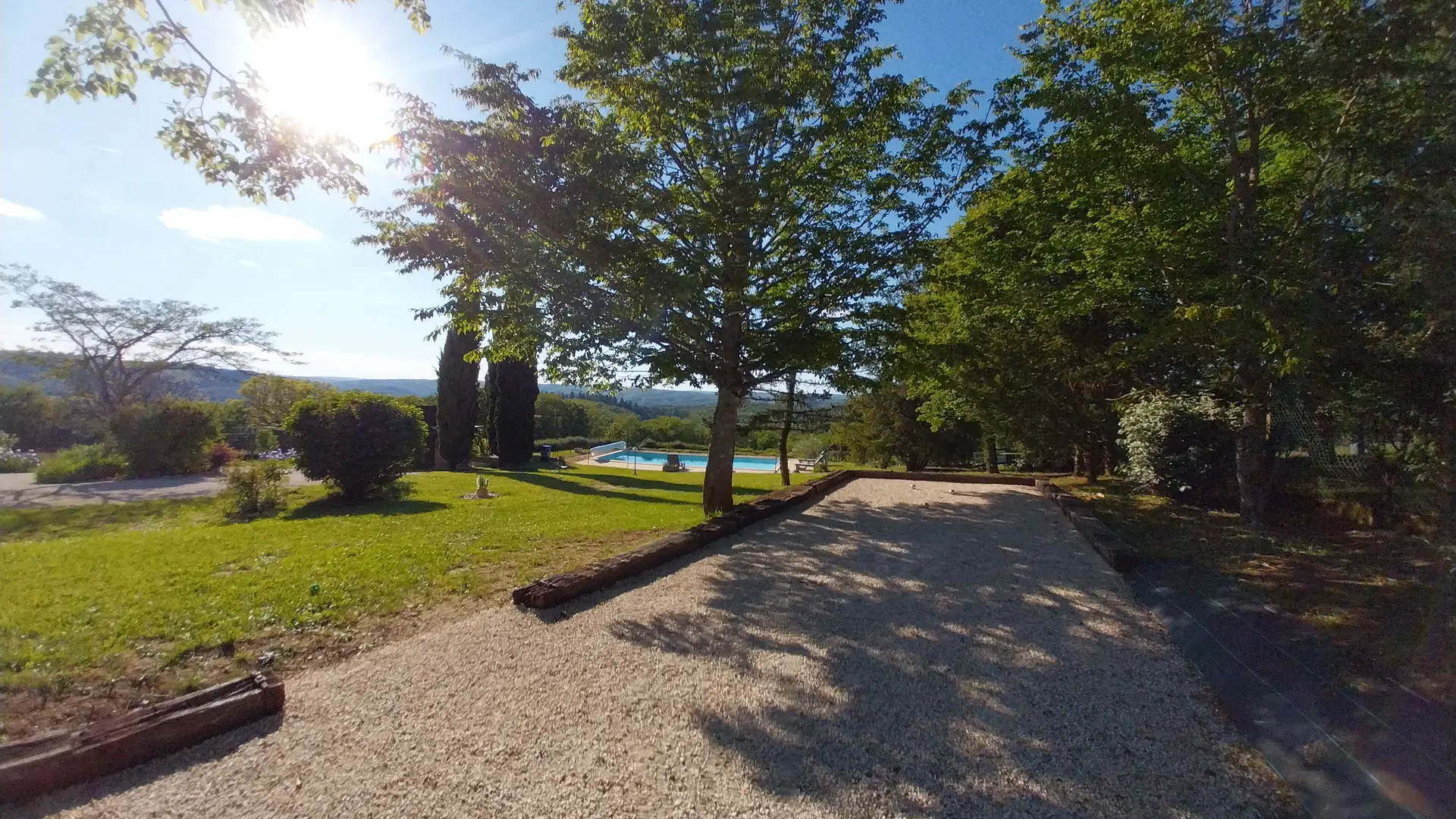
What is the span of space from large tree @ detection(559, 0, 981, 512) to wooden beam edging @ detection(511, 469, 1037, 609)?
153 centimetres

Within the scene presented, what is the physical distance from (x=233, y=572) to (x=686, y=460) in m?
25.5

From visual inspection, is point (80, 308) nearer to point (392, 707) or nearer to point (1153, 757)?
point (392, 707)

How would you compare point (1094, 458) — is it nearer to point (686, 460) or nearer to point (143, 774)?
point (143, 774)

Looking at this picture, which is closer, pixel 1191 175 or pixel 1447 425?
pixel 1447 425

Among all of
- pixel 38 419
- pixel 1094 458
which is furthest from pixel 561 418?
pixel 1094 458

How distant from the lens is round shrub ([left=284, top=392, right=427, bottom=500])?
10.6 meters

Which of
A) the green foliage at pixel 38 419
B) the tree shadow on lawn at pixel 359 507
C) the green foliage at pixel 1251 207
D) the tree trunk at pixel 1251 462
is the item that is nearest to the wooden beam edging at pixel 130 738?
the tree shadow on lawn at pixel 359 507

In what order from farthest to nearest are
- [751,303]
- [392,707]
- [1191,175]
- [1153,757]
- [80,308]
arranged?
[80,308]
[751,303]
[1191,175]
[392,707]
[1153,757]

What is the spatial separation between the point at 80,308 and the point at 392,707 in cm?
3278

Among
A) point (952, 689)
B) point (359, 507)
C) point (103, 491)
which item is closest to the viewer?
point (952, 689)

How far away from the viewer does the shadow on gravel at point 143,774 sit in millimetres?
2270

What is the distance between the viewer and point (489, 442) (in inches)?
1026

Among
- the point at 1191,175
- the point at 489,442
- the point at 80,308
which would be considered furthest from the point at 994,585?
the point at 80,308

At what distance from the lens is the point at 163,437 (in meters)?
14.9
